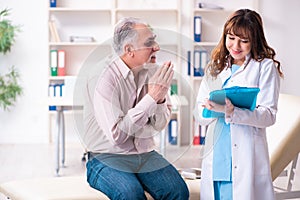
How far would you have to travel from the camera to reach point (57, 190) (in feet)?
8.77

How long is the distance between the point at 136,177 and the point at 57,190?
1.16ft

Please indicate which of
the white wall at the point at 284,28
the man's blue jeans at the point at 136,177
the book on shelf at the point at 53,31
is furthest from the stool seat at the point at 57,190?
the white wall at the point at 284,28

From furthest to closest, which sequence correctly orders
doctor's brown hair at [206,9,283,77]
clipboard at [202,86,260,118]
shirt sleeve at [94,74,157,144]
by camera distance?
doctor's brown hair at [206,9,283,77] → clipboard at [202,86,260,118] → shirt sleeve at [94,74,157,144]

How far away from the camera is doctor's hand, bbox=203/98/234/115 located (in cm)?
240

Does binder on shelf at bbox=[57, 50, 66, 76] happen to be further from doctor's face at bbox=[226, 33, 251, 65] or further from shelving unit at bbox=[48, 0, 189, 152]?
doctor's face at bbox=[226, 33, 251, 65]

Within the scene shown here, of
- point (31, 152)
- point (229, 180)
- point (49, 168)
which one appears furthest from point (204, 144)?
point (31, 152)

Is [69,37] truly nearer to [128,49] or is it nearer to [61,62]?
[61,62]

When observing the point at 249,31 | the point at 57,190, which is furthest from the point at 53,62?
the point at 249,31

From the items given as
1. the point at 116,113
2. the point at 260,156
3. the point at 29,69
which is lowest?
the point at 29,69

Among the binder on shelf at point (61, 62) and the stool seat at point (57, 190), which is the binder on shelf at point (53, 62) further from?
the stool seat at point (57, 190)

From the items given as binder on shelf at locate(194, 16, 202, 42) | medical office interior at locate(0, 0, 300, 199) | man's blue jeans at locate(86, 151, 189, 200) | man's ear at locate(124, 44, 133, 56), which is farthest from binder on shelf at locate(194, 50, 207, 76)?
binder on shelf at locate(194, 16, 202, 42)

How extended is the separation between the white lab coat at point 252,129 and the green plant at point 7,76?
138 inches

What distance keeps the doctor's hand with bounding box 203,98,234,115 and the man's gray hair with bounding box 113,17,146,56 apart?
348 mm

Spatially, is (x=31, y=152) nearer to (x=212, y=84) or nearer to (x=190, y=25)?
(x=190, y=25)
